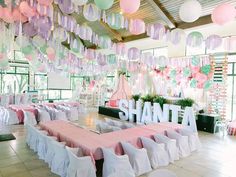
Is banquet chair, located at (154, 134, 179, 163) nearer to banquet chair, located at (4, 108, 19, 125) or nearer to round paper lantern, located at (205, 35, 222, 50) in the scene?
round paper lantern, located at (205, 35, 222, 50)

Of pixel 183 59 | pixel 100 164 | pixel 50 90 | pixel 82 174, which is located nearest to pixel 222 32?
pixel 183 59

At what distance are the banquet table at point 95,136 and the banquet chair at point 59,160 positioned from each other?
1.14ft

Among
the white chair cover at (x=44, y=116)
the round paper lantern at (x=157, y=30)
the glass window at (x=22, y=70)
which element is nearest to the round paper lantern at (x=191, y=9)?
the round paper lantern at (x=157, y=30)

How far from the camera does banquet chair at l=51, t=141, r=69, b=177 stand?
4.09 m

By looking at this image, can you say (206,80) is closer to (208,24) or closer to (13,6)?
(208,24)

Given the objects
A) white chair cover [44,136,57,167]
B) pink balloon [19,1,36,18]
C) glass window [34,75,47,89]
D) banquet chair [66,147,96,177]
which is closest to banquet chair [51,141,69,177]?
white chair cover [44,136,57,167]

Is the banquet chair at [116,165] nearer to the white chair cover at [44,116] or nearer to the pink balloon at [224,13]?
the pink balloon at [224,13]

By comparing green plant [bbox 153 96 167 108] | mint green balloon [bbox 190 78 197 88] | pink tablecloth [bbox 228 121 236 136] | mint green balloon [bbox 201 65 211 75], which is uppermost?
mint green balloon [bbox 201 65 211 75]

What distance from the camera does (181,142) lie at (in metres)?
5.34

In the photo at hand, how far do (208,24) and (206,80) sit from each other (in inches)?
99.7

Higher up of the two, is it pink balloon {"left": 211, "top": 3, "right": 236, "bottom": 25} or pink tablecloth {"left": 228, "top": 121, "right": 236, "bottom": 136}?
pink balloon {"left": 211, "top": 3, "right": 236, "bottom": 25}

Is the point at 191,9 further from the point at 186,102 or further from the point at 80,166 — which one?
the point at 186,102

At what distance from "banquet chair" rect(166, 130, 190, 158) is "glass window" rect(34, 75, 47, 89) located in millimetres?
13390

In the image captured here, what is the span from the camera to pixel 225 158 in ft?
18.0
